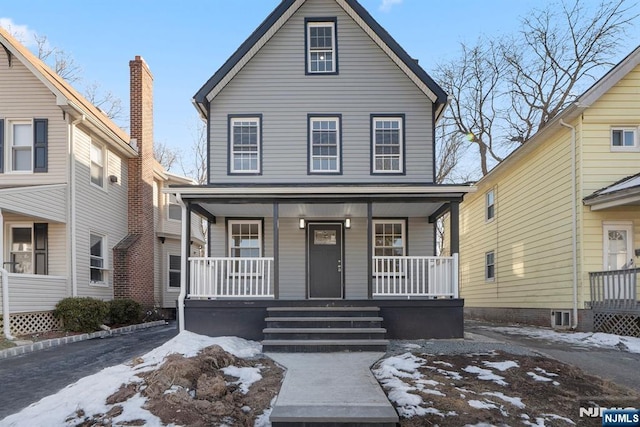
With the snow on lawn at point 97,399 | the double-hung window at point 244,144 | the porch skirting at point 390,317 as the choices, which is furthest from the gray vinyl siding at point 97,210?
the snow on lawn at point 97,399

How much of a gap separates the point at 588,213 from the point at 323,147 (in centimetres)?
656

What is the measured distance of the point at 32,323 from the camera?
10742mm

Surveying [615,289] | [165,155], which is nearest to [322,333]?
[615,289]

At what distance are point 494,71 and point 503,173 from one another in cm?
1359

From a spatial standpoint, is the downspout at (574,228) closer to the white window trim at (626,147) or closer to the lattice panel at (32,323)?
the white window trim at (626,147)

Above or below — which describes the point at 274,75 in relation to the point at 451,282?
above

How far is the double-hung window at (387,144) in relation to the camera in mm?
11359

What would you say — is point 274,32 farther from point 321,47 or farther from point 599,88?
point 599,88

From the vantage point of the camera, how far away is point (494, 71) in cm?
2600

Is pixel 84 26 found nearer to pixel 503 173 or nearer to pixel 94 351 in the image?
pixel 94 351

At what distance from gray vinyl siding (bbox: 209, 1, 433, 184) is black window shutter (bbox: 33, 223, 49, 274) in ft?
16.2

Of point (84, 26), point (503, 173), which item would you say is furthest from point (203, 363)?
point (84, 26)

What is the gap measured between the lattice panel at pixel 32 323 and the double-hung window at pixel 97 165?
4138mm

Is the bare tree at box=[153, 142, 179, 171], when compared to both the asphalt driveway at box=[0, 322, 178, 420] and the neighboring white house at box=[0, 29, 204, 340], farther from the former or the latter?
the asphalt driveway at box=[0, 322, 178, 420]
